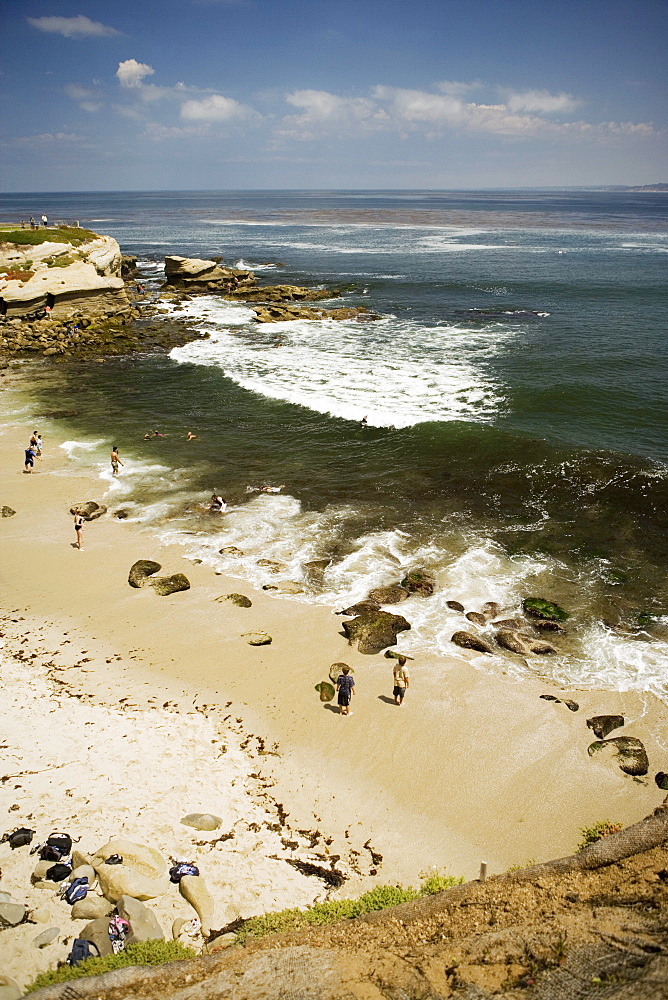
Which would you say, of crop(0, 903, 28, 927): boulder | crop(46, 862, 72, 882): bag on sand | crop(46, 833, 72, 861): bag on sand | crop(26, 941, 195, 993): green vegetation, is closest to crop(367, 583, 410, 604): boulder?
crop(46, 833, 72, 861): bag on sand

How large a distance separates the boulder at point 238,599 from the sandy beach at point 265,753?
0.25m

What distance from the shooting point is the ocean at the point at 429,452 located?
1786 centimetres

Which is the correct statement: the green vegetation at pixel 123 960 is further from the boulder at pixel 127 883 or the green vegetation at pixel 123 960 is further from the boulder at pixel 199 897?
the boulder at pixel 127 883

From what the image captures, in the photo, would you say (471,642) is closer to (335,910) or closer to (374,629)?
(374,629)

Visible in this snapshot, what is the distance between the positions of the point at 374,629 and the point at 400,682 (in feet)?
8.61

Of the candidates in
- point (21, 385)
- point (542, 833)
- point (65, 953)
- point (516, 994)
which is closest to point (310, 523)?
point (542, 833)

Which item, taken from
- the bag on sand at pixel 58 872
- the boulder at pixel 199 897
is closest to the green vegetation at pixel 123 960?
the boulder at pixel 199 897

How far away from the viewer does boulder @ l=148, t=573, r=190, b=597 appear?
17.6m

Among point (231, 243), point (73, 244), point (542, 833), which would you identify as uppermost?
point (231, 243)

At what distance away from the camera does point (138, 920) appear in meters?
8.41

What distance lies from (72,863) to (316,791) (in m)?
4.50

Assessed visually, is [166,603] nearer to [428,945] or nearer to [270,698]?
[270,698]

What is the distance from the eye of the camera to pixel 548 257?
280 ft

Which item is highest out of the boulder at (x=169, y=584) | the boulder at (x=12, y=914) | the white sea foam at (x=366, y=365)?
the white sea foam at (x=366, y=365)
